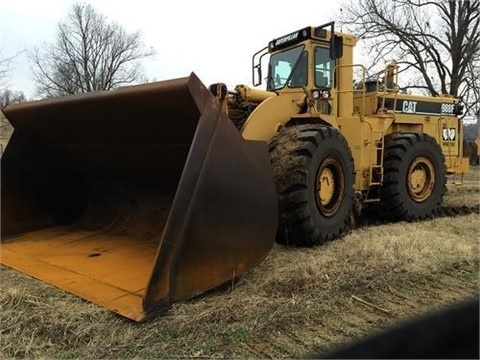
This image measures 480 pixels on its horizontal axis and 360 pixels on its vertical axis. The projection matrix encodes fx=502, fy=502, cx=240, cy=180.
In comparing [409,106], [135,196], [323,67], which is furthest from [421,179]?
[135,196]

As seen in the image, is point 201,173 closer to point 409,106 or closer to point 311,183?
point 311,183

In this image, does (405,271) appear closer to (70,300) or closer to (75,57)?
(70,300)

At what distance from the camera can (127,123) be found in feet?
14.8

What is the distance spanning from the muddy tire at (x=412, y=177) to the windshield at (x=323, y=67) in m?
1.35

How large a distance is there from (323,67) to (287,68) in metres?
0.47

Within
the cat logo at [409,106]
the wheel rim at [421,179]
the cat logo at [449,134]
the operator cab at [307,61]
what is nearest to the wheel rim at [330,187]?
the operator cab at [307,61]

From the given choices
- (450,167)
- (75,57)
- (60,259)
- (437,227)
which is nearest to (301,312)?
(60,259)

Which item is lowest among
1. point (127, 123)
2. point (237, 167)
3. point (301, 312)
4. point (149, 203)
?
point (301, 312)

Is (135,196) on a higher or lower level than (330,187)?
lower

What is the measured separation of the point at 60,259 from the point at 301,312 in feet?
7.27

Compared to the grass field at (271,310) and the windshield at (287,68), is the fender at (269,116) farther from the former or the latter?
the grass field at (271,310)

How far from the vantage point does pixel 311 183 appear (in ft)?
15.8

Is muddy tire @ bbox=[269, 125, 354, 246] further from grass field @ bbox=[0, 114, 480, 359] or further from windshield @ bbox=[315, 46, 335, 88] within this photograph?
windshield @ bbox=[315, 46, 335, 88]

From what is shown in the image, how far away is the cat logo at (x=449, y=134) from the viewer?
27.8 feet
